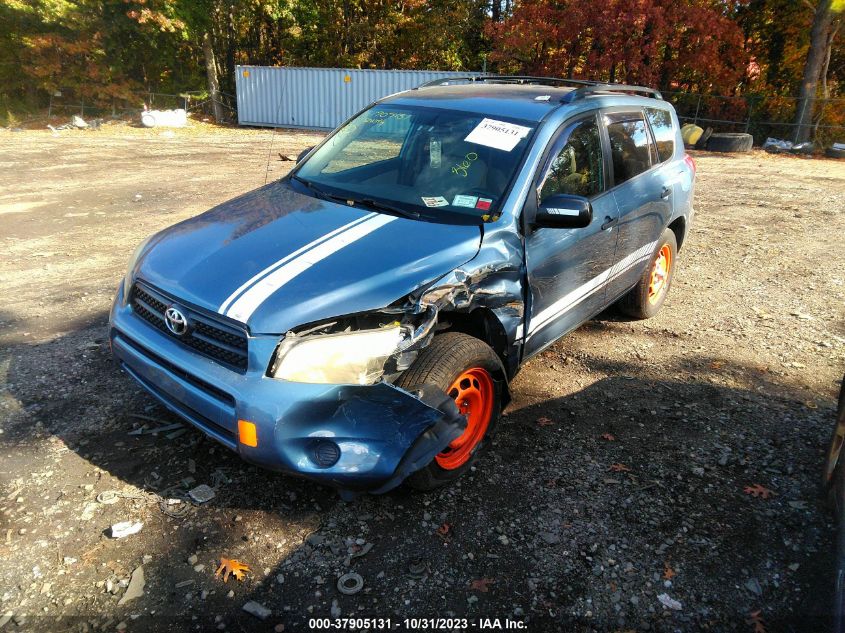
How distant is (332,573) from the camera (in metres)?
2.57

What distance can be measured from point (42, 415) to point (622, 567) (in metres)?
3.28

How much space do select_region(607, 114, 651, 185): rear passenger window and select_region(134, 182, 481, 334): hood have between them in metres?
1.63

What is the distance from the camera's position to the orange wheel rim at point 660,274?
5.23 meters

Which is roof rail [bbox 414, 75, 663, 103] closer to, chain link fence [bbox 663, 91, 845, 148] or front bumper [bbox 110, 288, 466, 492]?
front bumper [bbox 110, 288, 466, 492]

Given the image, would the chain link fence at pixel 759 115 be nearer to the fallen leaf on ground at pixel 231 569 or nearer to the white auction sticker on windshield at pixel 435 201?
the white auction sticker on windshield at pixel 435 201

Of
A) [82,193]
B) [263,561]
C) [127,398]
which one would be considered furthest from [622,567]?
[82,193]

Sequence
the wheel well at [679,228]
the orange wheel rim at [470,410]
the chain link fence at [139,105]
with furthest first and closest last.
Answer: the chain link fence at [139,105]
the wheel well at [679,228]
the orange wheel rim at [470,410]

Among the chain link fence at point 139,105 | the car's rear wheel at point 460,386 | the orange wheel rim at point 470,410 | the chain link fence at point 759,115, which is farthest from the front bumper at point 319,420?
the chain link fence at point 139,105

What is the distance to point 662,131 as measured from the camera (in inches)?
197

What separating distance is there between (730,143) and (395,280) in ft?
53.7

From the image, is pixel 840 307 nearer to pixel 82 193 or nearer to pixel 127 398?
pixel 127 398

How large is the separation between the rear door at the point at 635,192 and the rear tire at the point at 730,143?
13205 mm

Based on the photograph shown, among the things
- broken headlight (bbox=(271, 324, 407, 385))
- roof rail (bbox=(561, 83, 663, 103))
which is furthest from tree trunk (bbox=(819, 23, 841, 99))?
broken headlight (bbox=(271, 324, 407, 385))

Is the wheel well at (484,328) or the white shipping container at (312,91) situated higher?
the white shipping container at (312,91)
